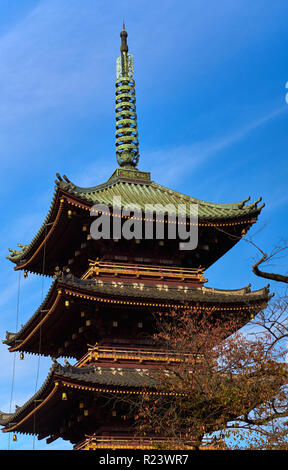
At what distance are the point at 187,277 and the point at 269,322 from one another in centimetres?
1383

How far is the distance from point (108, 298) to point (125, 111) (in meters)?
13.8

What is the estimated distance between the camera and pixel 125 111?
132 feet

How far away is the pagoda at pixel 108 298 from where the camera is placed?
1153 inches

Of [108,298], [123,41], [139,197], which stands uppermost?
[123,41]

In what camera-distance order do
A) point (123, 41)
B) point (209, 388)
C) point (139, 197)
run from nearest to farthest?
1. point (209, 388)
2. point (139, 197)
3. point (123, 41)

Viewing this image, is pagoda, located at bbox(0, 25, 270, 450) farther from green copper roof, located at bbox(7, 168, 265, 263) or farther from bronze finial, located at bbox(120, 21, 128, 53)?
bronze finial, located at bbox(120, 21, 128, 53)

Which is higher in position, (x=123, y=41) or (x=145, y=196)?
(x=123, y=41)

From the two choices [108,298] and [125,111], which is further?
[125,111]

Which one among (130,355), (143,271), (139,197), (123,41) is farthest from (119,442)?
(123,41)

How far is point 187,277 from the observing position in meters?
33.7

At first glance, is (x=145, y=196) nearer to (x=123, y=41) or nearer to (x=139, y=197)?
(x=139, y=197)

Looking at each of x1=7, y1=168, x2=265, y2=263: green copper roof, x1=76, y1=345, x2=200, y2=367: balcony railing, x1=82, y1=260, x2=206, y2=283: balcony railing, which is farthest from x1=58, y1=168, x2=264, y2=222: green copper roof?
x1=76, y1=345, x2=200, y2=367: balcony railing

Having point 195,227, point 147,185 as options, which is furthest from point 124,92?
A: point 195,227
